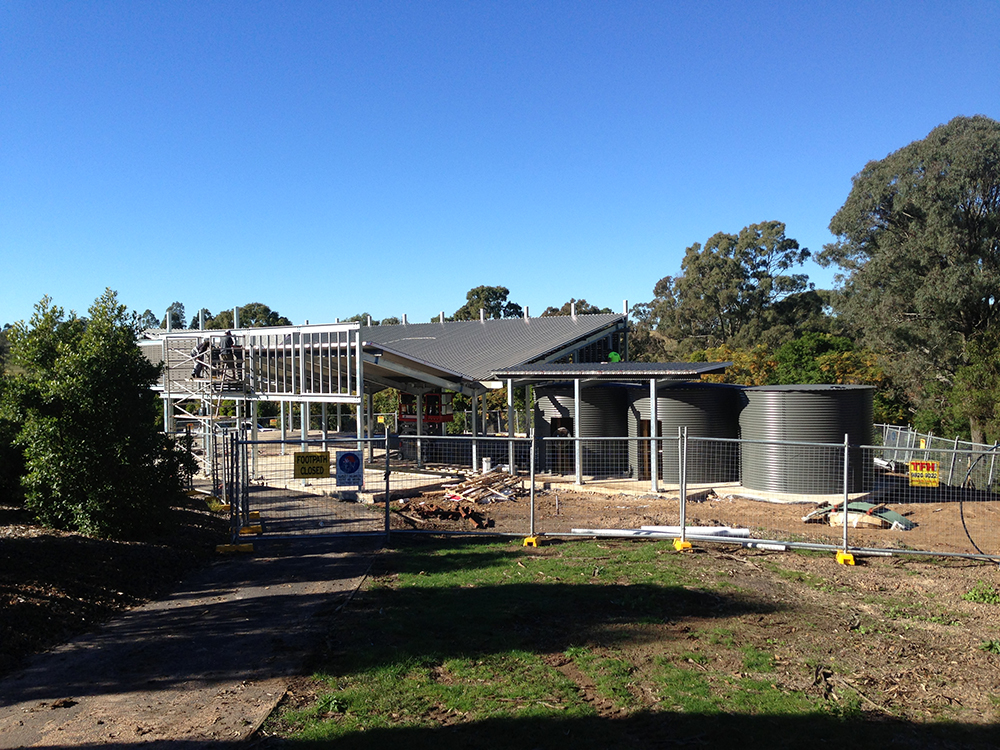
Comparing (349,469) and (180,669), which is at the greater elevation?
(349,469)

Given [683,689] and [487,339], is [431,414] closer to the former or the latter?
[487,339]

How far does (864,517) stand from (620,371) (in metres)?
7.23

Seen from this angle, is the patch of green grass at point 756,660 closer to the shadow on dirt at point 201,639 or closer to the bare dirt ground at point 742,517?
the shadow on dirt at point 201,639

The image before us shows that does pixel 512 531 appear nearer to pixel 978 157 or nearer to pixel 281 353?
pixel 281 353

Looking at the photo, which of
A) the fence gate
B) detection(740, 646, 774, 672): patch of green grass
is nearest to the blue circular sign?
the fence gate

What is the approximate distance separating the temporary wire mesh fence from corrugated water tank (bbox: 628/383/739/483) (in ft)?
0.19

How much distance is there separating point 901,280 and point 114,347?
34.5 meters

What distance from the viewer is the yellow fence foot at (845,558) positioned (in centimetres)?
1027

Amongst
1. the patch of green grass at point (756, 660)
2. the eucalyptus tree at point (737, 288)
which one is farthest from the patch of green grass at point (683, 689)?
the eucalyptus tree at point (737, 288)

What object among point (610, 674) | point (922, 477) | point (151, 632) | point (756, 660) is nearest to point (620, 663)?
point (610, 674)

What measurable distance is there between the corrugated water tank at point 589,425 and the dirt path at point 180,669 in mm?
12456

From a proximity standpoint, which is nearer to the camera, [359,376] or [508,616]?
[508,616]

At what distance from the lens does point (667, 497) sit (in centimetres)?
1750

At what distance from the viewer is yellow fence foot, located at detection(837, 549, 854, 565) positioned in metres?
10.3
